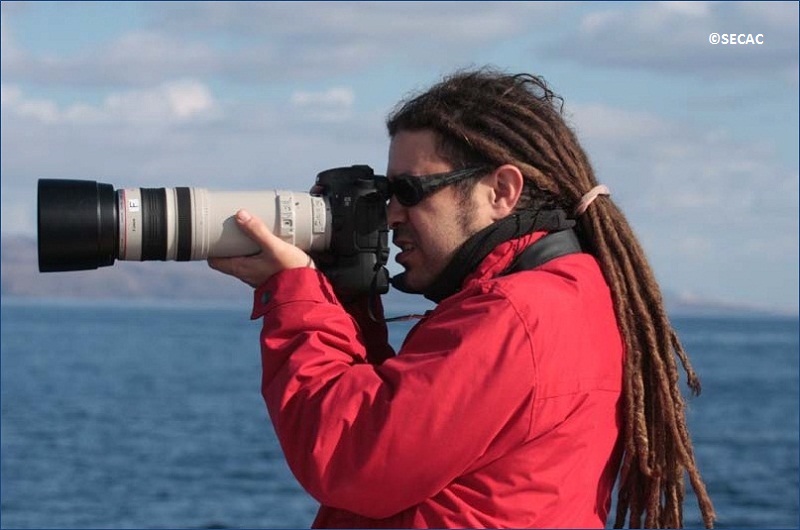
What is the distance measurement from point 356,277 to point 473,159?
0.44m

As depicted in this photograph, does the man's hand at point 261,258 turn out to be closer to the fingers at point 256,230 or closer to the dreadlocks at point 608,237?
the fingers at point 256,230

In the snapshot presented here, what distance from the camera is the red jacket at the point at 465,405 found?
110 inches

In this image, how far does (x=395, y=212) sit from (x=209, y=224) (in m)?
0.44

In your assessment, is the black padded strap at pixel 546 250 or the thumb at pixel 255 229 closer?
the black padded strap at pixel 546 250

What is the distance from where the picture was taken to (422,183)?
3.10 m

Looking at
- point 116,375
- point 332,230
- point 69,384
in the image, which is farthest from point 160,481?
point 116,375

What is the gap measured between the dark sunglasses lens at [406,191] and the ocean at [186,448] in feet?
2.90

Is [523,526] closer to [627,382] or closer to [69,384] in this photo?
[627,382]

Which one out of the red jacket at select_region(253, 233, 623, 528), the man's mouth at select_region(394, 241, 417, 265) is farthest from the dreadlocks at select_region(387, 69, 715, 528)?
the man's mouth at select_region(394, 241, 417, 265)

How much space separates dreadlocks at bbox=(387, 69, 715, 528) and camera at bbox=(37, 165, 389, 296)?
238 mm

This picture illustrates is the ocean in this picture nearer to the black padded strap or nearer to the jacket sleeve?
the black padded strap

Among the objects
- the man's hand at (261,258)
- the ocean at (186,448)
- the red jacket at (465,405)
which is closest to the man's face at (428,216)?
the red jacket at (465,405)

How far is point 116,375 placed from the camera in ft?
190

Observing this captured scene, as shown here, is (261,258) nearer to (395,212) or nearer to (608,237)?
(395,212)
